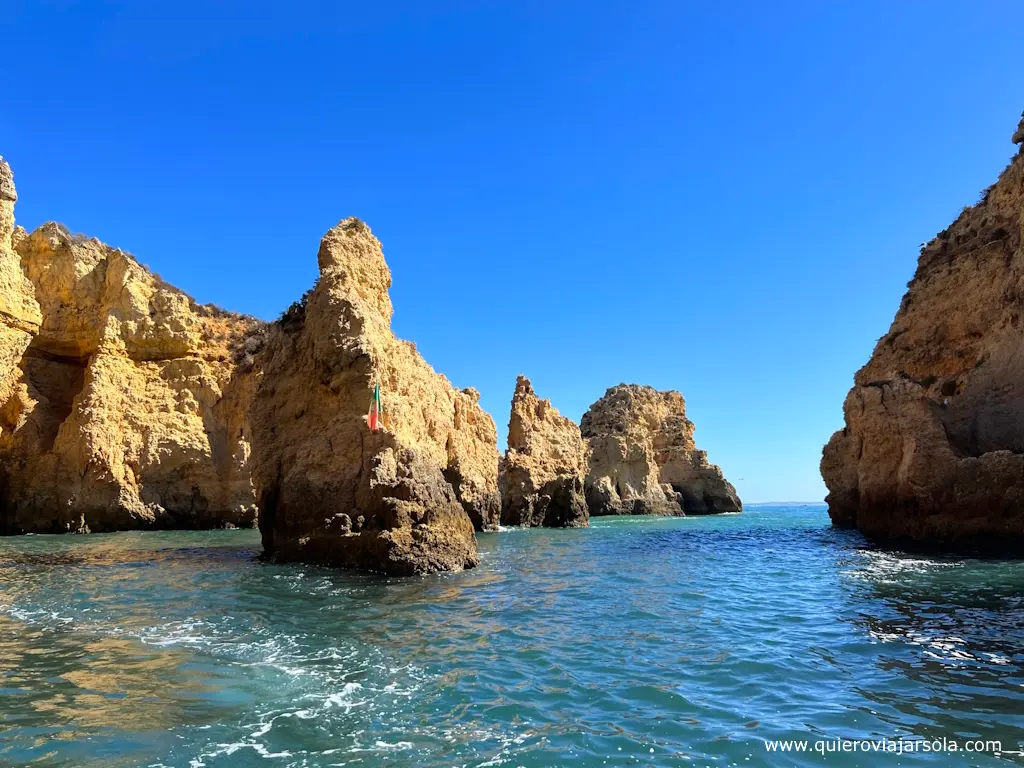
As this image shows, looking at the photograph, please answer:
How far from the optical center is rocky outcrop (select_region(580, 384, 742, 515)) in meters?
57.4

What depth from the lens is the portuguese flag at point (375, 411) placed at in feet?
→ 50.5

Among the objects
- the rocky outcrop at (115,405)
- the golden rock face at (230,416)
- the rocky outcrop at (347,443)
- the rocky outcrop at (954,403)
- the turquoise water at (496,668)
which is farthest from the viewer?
the rocky outcrop at (115,405)

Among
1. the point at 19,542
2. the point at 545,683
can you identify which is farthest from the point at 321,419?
the point at 19,542

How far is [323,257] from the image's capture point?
59.9ft

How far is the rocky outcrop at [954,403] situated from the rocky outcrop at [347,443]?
13.8 metres

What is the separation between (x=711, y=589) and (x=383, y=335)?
37.8ft

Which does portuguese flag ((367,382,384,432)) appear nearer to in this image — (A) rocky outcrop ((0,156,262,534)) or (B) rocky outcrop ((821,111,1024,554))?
(B) rocky outcrop ((821,111,1024,554))

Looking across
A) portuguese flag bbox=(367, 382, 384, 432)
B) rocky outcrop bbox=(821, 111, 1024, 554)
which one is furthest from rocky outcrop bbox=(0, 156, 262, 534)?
rocky outcrop bbox=(821, 111, 1024, 554)

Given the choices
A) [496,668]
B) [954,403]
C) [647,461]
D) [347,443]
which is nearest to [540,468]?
[954,403]

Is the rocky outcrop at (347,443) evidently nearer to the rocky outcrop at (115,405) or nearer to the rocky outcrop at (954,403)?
the rocky outcrop at (954,403)

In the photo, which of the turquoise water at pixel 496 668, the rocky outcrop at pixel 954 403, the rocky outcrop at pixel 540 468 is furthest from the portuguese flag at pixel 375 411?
the rocky outcrop at pixel 540 468

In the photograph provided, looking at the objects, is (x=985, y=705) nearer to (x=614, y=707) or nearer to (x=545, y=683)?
(x=614, y=707)

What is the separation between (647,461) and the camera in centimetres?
5916

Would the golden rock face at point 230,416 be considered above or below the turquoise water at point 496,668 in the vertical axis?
above
